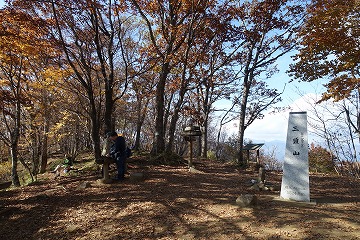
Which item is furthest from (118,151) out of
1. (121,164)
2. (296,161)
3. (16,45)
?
(16,45)

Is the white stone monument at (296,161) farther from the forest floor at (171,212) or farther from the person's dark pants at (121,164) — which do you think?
the person's dark pants at (121,164)

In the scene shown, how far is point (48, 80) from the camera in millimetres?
11992

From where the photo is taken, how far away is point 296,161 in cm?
584

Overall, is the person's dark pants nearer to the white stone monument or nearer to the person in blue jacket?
the person in blue jacket

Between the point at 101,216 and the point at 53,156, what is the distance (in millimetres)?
20944

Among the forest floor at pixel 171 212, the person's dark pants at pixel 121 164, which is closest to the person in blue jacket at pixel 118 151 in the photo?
the person's dark pants at pixel 121 164

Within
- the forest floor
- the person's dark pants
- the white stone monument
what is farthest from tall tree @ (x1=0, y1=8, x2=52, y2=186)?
the white stone monument

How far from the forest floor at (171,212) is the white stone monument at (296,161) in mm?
307

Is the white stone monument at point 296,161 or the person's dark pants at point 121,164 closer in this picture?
the white stone monument at point 296,161

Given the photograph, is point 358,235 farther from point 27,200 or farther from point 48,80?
point 48,80

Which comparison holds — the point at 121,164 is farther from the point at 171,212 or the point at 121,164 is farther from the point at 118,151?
the point at 171,212

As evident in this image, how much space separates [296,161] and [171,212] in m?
3.30

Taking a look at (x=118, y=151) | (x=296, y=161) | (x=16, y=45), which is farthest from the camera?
(x=16, y=45)

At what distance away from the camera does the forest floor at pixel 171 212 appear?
4.38 meters
